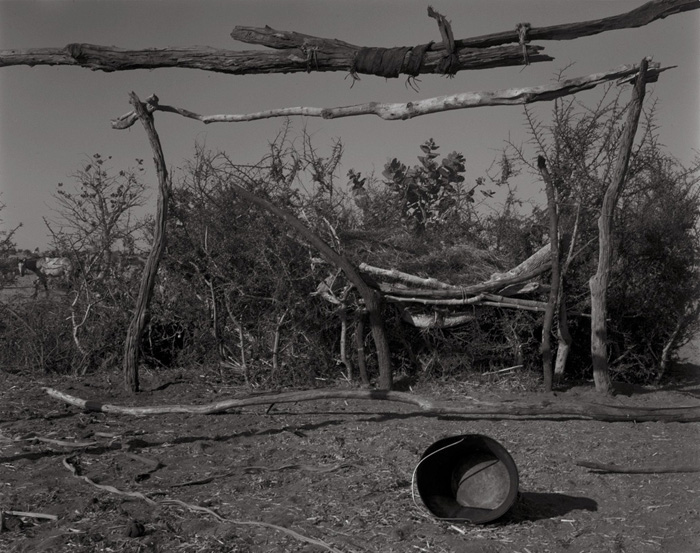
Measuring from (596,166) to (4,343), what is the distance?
736 cm

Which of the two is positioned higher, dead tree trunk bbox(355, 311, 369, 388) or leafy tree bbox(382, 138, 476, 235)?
leafy tree bbox(382, 138, 476, 235)

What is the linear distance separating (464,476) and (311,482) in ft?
3.48

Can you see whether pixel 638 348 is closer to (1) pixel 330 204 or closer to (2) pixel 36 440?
(1) pixel 330 204

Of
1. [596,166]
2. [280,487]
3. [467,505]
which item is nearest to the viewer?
[467,505]

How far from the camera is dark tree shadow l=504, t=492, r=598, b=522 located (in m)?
4.64

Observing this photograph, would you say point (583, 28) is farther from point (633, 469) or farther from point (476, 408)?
point (633, 469)

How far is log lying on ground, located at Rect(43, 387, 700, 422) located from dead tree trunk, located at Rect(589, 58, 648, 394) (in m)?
0.97

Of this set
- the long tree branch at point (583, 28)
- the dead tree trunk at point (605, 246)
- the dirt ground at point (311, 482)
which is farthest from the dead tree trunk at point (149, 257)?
the dead tree trunk at point (605, 246)

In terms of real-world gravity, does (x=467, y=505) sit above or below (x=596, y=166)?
below

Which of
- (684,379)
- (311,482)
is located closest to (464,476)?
(311,482)

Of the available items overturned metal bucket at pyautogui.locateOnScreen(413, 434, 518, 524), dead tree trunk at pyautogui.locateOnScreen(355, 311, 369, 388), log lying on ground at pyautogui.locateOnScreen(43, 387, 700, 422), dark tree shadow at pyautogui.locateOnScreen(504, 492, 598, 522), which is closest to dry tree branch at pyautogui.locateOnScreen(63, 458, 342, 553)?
overturned metal bucket at pyautogui.locateOnScreen(413, 434, 518, 524)

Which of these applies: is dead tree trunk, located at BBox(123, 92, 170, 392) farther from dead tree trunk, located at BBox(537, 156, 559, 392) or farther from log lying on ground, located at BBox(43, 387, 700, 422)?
dead tree trunk, located at BBox(537, 156, 559, 392)

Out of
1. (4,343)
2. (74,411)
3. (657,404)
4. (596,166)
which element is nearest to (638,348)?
(657,404)

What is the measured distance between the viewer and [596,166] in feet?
25.7
